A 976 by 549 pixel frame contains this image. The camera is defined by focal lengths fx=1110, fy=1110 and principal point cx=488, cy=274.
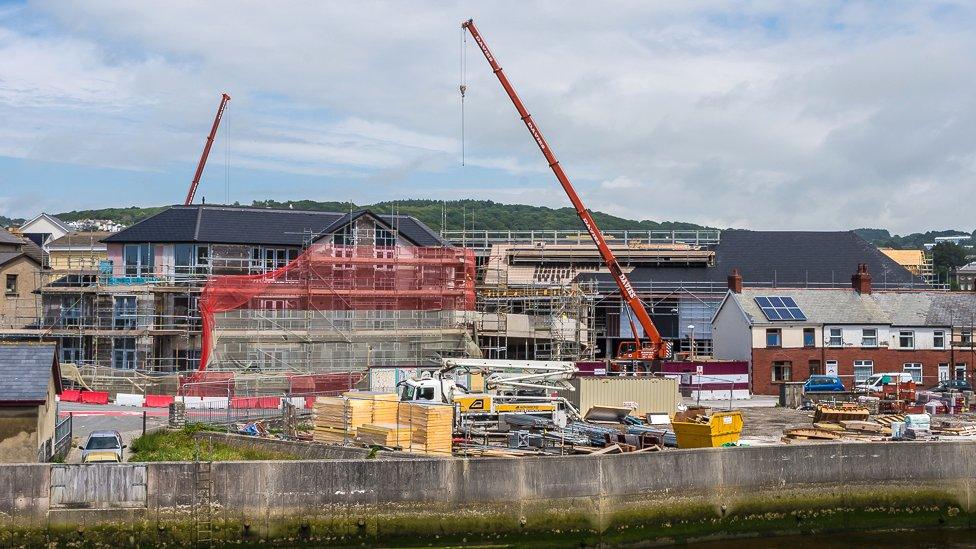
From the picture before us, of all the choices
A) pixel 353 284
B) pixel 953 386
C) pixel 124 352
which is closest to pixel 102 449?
pixel 353 284

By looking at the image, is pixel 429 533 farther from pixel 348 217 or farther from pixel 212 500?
pixel 348 217

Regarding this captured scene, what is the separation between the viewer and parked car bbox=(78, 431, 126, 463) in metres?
32.5

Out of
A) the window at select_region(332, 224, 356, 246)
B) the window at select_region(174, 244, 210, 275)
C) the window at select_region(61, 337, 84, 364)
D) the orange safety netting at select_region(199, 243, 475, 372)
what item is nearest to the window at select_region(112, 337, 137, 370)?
the window at select_region(61, 337, 84, 364)

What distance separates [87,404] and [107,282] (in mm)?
16019

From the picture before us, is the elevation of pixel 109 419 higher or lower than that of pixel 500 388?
lower

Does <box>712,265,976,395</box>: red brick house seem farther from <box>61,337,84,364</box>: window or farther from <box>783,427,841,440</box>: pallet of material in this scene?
<box>61,337,84,364</box>: window

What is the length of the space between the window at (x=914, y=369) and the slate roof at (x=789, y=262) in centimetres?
2113

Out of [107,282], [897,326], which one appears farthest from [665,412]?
[107,282]

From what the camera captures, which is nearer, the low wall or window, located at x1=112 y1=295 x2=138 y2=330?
the low wall

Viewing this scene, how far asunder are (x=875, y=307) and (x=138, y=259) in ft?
146

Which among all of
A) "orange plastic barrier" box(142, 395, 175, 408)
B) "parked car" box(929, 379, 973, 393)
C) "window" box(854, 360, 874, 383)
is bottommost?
"orange plastic barrier" box(142, 395, 175, 408)

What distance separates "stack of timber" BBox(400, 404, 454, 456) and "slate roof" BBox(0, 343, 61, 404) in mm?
10571

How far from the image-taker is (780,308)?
62312mm

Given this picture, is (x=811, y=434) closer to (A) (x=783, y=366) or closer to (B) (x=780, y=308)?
(A) (x=783, y=366)
